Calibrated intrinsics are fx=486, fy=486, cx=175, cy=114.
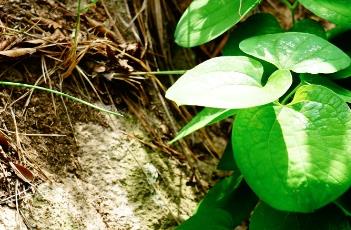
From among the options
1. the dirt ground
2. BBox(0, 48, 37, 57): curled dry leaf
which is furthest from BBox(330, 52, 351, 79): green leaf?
BBox(0, 48, 37, 57): curled dry leaf

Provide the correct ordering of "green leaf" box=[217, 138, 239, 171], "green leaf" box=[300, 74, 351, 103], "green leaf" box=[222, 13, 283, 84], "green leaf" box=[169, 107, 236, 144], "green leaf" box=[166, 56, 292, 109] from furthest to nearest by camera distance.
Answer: "green leaf" box=[222, 13, 283, 84], "green leaf" box=[217, 138, 239, 171], "green leaf" box=[300, 74, 351, 103], "green leaf" box=[169, 107, 236, 144], "green leaf" box=[166, 56, 292, 109]

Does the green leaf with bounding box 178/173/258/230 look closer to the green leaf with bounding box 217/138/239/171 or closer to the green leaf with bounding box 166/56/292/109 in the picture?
the green leaf with bounding box 217/138/239/171

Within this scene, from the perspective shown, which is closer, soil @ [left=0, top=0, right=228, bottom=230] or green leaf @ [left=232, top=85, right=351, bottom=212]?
green leaf @ [left=232, top=85, right=351, bottom=212]

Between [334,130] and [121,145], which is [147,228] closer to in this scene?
[121,145]

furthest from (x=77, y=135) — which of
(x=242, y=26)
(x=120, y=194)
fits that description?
(x=242, y=26)

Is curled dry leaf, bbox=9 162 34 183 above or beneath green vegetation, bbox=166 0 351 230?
beneath

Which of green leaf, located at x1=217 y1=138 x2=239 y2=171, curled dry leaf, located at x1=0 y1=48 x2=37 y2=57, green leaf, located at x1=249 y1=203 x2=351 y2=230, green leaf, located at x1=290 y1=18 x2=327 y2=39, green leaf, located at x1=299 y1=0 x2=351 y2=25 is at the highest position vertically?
green leaf, located at x1=299 y1=0 x2=351 y2=25

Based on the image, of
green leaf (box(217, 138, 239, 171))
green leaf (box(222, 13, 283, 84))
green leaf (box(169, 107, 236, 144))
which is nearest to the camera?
green leaf (box(169, 107, 236, 144))

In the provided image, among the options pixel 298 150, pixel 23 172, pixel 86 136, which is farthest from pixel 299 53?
pixel 23 172
